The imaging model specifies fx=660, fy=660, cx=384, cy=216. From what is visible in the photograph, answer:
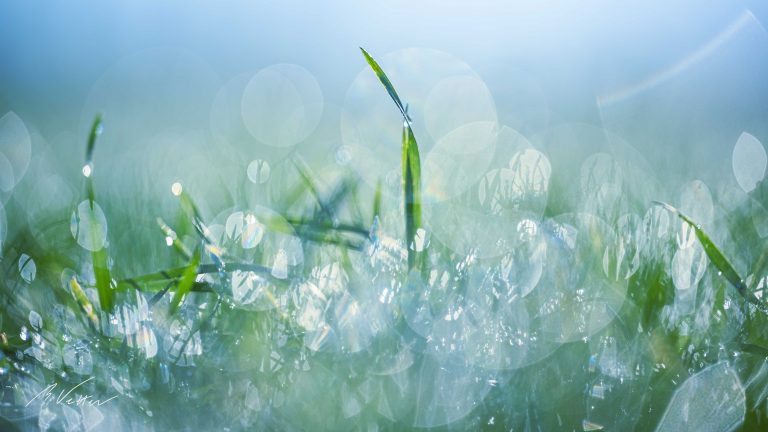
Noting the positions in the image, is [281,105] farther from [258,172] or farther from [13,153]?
[258,172]

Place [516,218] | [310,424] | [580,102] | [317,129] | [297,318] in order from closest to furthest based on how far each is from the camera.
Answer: [310,424] < [297,318] < [516,218] < [317,129] < [580,102]

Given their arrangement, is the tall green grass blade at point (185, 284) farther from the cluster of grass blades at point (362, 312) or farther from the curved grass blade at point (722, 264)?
the curved grass blade at point (722, 264)

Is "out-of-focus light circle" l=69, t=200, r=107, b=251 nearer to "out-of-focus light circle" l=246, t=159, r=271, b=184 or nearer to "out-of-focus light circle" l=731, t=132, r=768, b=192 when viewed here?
"out-of-focus light circle" l=246, t=159, r=271, b=184

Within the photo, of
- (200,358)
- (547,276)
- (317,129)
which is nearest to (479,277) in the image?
(547,276)

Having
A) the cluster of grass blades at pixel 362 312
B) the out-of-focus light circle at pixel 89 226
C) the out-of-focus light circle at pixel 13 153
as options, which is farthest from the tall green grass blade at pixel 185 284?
the out-of-focus light circle at pixel 13 153

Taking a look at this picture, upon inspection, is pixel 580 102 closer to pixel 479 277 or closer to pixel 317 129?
pixel 317 129

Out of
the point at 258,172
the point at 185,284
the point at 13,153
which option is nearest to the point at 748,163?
the point at 258,172

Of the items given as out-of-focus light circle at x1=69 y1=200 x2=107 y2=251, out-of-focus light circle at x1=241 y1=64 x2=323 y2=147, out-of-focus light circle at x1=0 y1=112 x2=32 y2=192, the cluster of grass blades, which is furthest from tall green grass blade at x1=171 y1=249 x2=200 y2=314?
out-of-focus light circle at x1=241 y1=64 x2=323 y2=147

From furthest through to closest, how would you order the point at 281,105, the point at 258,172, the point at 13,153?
the point at 281,105 → the point at 13,153 → the point at 258,172
